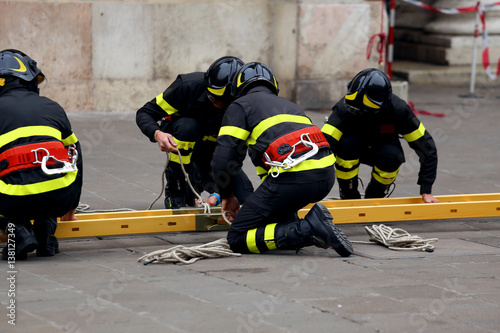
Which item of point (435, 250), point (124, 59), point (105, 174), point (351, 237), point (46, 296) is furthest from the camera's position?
point (124, 59)

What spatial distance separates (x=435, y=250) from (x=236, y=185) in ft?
4.70

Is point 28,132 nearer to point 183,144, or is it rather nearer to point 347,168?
point 183,144

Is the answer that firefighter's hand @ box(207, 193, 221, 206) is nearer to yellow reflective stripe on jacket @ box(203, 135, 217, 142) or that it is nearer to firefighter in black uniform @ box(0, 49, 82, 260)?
yellow reflective stripe on jacket @ box(203, 135, 217, 142)

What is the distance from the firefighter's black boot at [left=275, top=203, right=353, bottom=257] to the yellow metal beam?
2.13ft

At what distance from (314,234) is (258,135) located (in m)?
0.70

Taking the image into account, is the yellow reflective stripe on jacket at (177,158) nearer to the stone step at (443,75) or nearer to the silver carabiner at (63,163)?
the silver carabiner at (63,163)

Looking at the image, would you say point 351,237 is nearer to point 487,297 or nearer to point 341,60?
point 487,297

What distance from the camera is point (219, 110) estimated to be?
20.9 feet

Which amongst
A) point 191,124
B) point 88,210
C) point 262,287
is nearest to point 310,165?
point 262,287

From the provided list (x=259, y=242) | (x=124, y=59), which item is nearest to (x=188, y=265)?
(x=259, y=242)

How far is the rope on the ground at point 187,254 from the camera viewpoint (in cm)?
506

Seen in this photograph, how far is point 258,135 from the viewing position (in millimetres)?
5293

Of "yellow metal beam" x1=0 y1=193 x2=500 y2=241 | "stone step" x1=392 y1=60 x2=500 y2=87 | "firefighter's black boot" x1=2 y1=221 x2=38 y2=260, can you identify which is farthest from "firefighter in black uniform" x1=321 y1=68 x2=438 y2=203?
"stone step" x1=392 y1=60 x2=500 y2=87

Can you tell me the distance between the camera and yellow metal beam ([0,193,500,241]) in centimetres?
548
